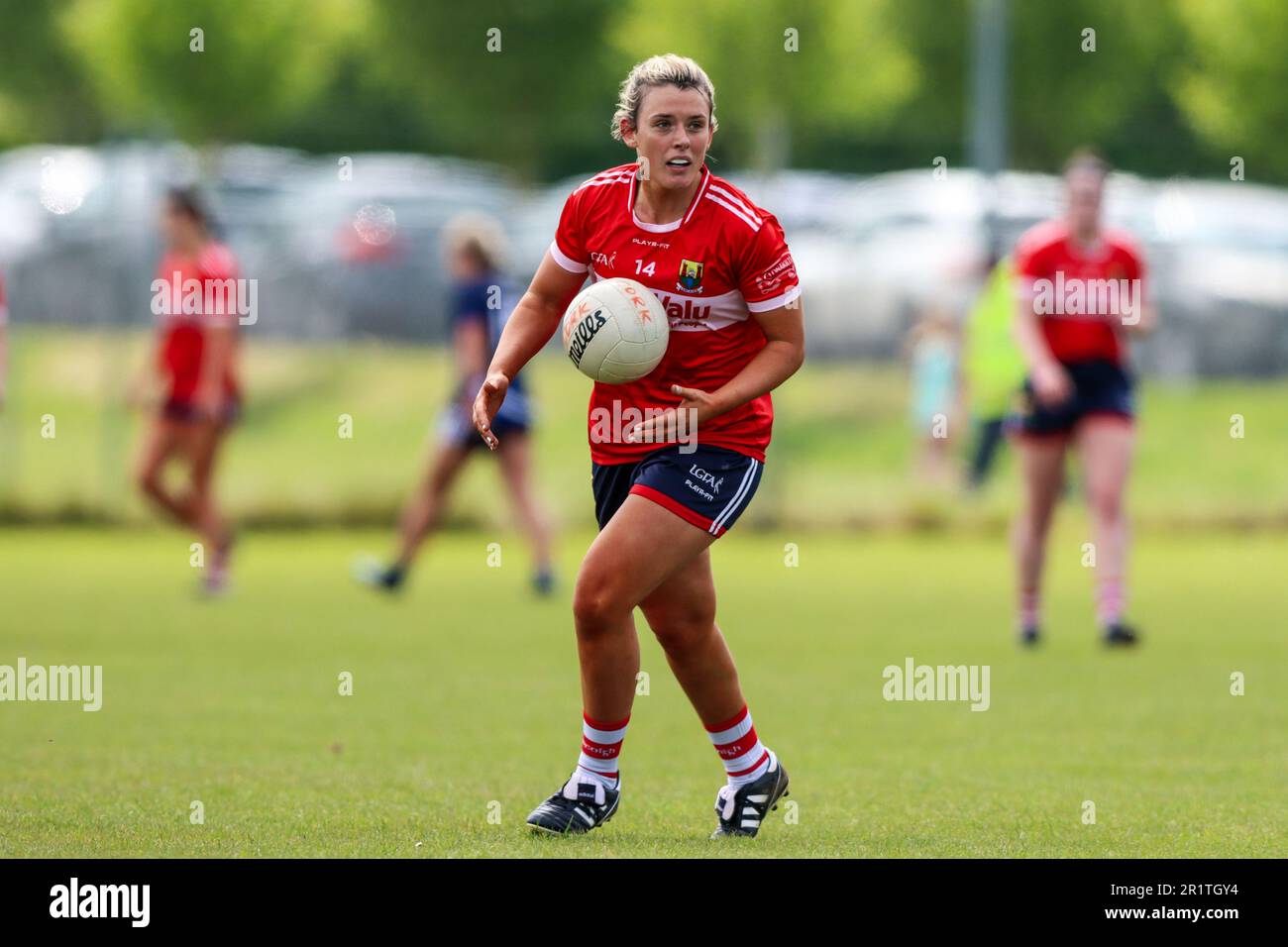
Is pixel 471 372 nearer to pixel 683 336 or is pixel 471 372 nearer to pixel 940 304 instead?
pixel 683 336

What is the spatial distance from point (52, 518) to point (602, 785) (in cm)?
1471

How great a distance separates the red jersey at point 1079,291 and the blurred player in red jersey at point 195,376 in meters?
5.44

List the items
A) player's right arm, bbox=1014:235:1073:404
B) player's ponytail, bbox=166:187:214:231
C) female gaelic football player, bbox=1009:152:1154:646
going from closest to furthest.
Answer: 1. player's right arm, bbox=1014:235:1073:404
2. female gaelic football player, bbox=1009:152:1154:646
3. player's ponytail, bbox=166:187:214:231

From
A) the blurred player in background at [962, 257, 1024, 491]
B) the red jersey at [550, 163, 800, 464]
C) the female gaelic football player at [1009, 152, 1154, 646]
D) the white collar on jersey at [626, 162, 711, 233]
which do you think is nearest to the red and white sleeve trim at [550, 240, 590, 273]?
the red jersey at [550, 163, 800, 464]

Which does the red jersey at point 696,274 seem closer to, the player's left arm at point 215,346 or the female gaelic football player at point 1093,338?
the female gaelic football player at point 1093,338

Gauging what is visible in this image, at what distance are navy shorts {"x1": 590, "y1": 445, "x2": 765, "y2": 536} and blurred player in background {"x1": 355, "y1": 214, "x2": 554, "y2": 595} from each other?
26.0ft

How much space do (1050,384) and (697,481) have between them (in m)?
5.31

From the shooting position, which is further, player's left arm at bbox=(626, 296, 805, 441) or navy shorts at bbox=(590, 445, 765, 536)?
navy shorts at bbox=(590, 445, 765, 536)

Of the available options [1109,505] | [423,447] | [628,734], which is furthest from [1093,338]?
[423,447]

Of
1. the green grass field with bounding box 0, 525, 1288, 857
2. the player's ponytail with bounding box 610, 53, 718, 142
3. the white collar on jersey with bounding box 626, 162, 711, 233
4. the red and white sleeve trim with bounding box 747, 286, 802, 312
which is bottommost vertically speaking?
the green grass field with bounding box 0, 525, 1288, 857

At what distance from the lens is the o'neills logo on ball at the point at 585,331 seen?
627cm

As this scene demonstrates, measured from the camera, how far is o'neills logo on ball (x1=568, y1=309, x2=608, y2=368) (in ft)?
20.6

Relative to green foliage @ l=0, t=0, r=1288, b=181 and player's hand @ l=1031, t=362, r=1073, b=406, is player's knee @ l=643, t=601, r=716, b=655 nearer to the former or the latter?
player's hand @ l=1031, t=362, r=1073, b=406
